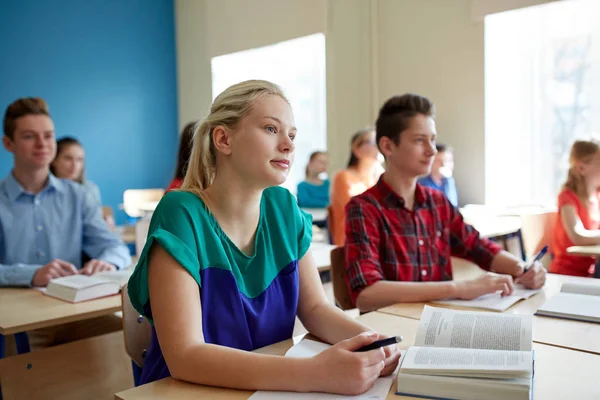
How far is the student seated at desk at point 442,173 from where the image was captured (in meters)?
4.59

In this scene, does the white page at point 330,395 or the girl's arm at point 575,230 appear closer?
the white page at point 330,395

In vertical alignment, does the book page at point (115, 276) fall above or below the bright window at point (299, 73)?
below

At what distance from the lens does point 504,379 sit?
100cm

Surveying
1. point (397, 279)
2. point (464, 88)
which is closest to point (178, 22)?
point (464, 88)

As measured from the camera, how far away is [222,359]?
108 centimetres

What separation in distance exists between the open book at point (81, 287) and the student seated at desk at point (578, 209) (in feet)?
8.40

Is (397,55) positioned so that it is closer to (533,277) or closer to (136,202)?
(136,202)

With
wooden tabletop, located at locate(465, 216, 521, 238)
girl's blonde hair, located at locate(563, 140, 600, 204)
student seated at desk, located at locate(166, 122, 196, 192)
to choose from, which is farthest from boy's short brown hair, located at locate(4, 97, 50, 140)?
girl's blonde hair, located at locate(563, 140, 600, 204)

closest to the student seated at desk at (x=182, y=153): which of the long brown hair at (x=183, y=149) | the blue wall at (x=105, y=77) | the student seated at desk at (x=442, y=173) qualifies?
the long brown hair at (x=183, y=149)

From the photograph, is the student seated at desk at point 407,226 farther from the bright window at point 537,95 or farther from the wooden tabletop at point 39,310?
the bright window at point 537,95

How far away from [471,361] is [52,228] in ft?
6.65

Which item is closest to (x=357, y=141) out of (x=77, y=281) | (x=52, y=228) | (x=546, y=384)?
(x=52, y=228)

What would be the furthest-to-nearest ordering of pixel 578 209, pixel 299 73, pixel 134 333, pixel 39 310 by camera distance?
pixel 299 73 < pixel 578 209 < pixel 39 310 < pixel 134 333

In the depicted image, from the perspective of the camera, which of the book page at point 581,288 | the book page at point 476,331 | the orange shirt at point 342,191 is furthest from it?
the orange shirt at point 342,191
